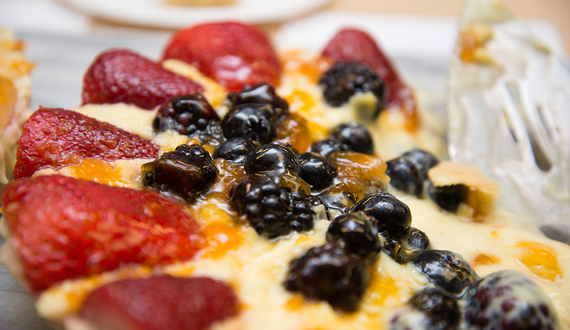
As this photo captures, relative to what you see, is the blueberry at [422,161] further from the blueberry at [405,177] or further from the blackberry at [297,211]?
the blackberry at [297,211]

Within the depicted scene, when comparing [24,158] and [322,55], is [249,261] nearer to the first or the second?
[24,158]

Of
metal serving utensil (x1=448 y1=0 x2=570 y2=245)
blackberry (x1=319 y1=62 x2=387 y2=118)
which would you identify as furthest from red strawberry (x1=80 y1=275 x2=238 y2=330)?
metal serving utensil (x1=448 y1=0 x2=570 y2=245)

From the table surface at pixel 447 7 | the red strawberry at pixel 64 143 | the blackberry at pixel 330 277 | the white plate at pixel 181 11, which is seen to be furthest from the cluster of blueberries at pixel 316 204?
Answer: the table surface at pixel 447 7

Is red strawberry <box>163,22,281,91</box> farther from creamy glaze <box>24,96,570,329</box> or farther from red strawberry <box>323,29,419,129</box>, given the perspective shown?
creamy glaze <box>24,96,570,329</box>

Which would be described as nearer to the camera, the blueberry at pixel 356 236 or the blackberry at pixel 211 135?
the blueberry at pixel 356 236

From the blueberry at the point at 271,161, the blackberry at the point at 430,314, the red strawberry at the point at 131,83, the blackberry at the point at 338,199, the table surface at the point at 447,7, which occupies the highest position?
the table surface at the point at 447,7

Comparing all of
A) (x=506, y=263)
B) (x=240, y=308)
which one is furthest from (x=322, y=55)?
(x=240, y=308)

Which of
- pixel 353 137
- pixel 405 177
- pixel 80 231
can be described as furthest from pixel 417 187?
pixel 80 231
